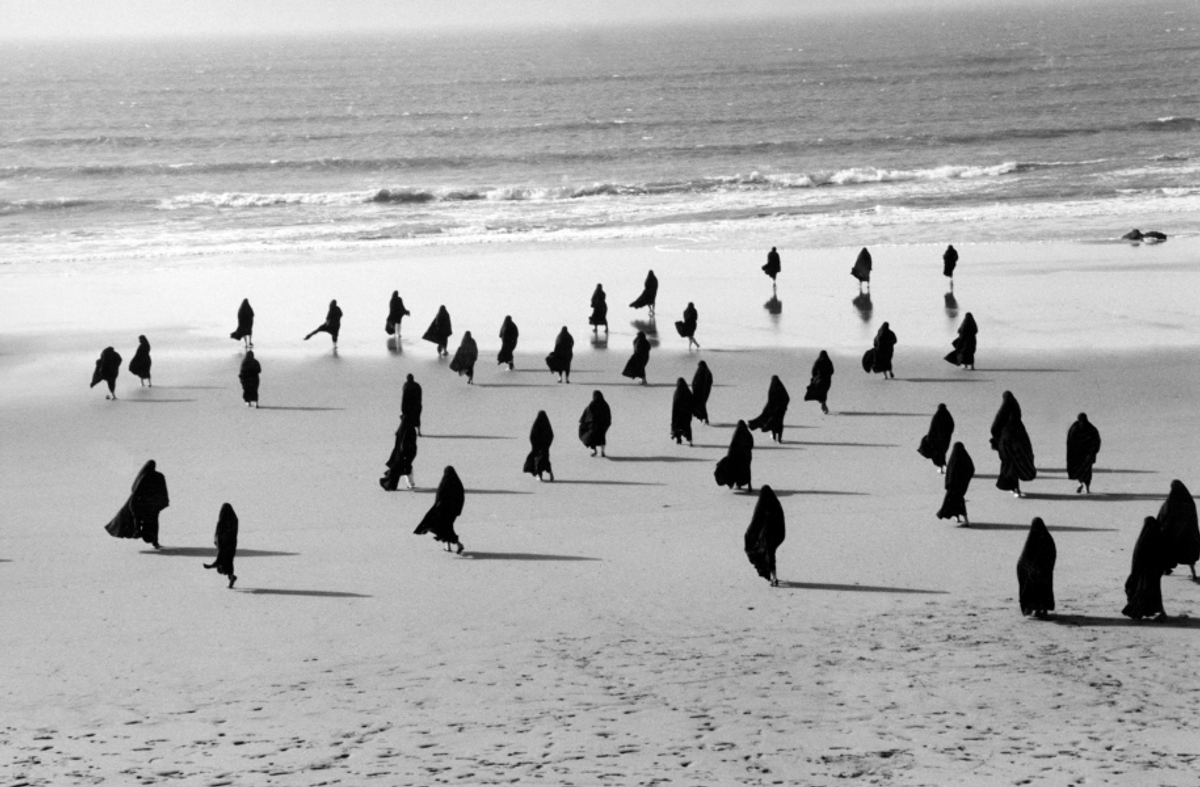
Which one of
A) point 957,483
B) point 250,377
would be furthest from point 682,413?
point 250,377

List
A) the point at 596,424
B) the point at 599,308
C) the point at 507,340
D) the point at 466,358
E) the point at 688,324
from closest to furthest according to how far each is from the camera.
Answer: the point at 596,424
the point at 466,358
the point at 507,340
the point at 688,324
the point at 599,308

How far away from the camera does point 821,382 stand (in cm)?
2094

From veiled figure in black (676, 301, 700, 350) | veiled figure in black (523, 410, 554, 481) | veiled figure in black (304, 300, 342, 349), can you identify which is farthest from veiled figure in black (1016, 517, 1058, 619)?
veiled figure in black (304, 300, 342, 349)

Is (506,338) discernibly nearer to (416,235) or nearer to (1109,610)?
(1109,610)

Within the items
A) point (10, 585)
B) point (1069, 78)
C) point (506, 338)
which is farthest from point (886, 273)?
point (1069, 78)

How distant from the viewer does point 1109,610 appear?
13.4 meters

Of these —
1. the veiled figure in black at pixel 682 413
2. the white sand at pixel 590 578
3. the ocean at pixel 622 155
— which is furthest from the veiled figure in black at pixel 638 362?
the ocean at pixel 622 155

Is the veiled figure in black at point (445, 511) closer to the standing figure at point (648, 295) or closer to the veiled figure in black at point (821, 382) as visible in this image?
the veiled figure in black at point (821, 382)

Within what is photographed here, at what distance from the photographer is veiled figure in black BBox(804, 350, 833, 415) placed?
2091cm

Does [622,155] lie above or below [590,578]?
above

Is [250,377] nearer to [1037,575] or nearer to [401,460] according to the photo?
[401,460]

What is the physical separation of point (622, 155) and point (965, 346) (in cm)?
4092

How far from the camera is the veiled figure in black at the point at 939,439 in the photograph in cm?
1788

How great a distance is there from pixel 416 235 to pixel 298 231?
4166 millimetres
